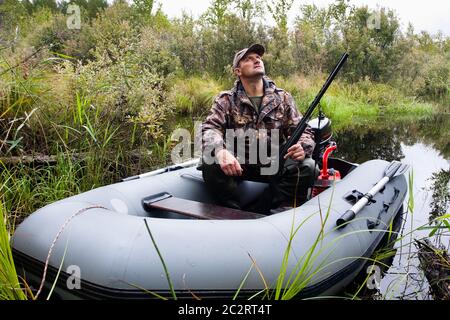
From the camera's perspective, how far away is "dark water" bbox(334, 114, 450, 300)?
109 inches

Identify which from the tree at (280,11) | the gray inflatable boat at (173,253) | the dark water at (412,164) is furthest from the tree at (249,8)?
the gray inflatable boat at (173,253)

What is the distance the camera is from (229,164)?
104 inches

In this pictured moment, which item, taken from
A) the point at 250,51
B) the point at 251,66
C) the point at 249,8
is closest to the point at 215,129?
the point at 251,66

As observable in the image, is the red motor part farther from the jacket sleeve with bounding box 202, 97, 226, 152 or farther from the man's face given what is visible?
the man's face

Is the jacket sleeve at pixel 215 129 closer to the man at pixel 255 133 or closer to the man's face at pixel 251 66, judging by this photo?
the man at pixel 255 133

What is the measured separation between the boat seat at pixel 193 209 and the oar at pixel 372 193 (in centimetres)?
49

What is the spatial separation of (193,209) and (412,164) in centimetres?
459

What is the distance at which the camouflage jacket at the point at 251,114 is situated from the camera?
3.01m

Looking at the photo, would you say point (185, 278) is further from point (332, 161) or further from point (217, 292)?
point (332, 161)

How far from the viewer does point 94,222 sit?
1977 mm

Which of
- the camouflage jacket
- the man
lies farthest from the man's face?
the camouflage jacket

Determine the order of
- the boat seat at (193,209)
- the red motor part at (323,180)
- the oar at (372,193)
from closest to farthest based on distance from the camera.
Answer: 1. the oar at (372,193)
2. the boat seat at (193,209)
3. the red motor part at (323,180)

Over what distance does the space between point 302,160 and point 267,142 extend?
310 millimetres
